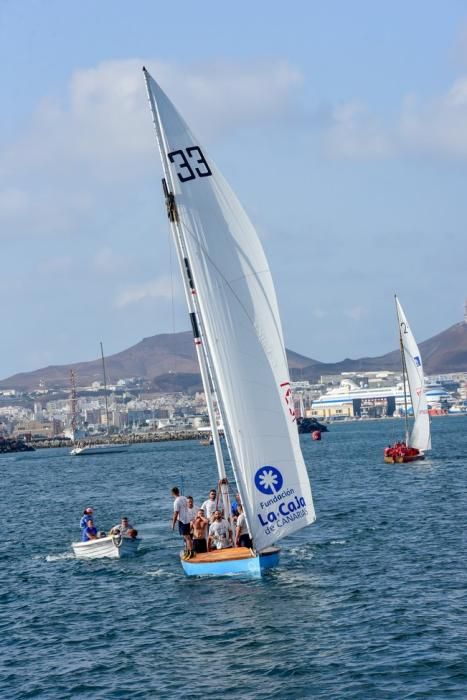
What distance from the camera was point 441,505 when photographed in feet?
191

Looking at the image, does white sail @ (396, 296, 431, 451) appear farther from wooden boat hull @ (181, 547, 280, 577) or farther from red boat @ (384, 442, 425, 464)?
wooden boat hull @ (181, 547, 280, 577)

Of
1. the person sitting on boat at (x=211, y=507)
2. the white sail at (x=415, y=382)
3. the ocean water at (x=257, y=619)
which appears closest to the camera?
the ocean water at (x=257, y=619)

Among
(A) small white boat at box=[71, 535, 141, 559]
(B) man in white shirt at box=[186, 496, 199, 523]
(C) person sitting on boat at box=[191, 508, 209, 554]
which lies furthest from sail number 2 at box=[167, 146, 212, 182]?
(A) small white boat at box=[71, 535, 141, 559]

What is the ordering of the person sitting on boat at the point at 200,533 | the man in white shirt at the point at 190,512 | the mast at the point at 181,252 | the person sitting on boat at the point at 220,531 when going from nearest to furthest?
the mast at the point at 181,252, the person sitting on boat at the point at 220,531, the person sitting on boat at the point at 200,533, the man in white shirt at the point at 190,512

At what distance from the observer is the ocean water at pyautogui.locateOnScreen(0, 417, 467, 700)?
84.9 ft

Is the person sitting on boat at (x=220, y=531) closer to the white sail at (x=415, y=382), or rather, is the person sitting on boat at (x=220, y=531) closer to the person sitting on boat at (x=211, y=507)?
the person sitting on boat at (x=211, y=507)

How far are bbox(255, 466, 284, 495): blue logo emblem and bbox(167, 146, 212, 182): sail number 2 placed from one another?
28.0ft

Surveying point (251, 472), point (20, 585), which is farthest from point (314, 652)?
point (20, 585)

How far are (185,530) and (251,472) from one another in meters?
5.53

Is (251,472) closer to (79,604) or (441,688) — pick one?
(79,604)

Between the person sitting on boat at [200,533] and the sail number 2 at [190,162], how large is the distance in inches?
423

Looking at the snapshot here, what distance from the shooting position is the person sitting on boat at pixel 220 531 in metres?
36.6

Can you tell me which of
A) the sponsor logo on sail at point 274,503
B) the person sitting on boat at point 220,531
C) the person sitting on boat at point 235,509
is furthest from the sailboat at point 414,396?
the sponsor logo on sail at point 274,503

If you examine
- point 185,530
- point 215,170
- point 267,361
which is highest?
point 215,170
